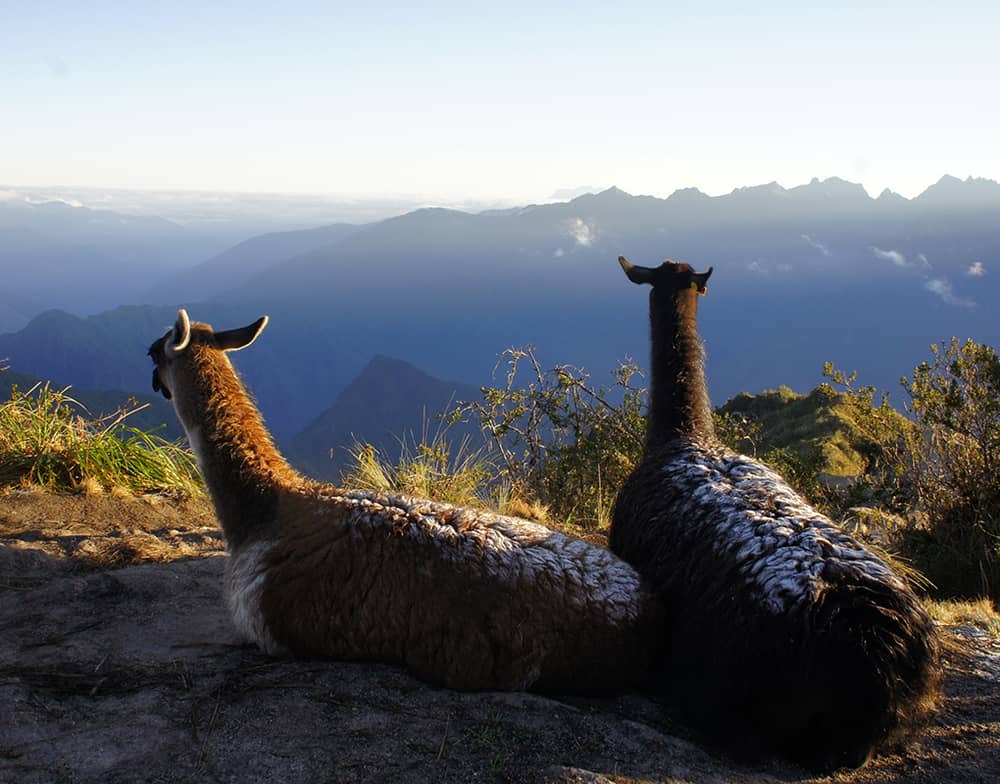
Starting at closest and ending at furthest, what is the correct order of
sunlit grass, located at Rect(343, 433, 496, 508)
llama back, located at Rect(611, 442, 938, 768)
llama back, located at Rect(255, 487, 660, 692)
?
llama back, located at Rect(611, 442, 938, 768) → llama back, located at Rect(255, 487, 660, 692) → sunlit grass, located at Rect(343, 433, 496, 508)

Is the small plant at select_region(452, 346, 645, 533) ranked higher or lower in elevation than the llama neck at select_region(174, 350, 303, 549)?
lower

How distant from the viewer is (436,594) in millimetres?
3961

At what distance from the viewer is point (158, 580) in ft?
18.3

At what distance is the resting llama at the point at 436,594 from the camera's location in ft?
12.9

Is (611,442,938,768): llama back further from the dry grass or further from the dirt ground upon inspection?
the dry grass

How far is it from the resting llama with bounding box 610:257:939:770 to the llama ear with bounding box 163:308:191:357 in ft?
11.0

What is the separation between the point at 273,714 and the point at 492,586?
1.23m

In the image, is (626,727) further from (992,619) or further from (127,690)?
(992,619)

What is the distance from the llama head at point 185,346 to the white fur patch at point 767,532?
10.3 ft

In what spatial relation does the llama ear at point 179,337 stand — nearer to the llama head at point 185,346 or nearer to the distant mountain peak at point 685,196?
the llama head at point 185,346

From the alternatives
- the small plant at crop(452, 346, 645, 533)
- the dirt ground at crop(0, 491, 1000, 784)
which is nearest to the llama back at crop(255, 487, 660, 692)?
the dirt ground at crop(0, 491, 1000, 784)

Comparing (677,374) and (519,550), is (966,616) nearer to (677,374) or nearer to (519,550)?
(677,374)

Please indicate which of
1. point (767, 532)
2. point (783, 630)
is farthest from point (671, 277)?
point (783, 630)

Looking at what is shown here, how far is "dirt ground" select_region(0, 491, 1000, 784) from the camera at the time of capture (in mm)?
3254
